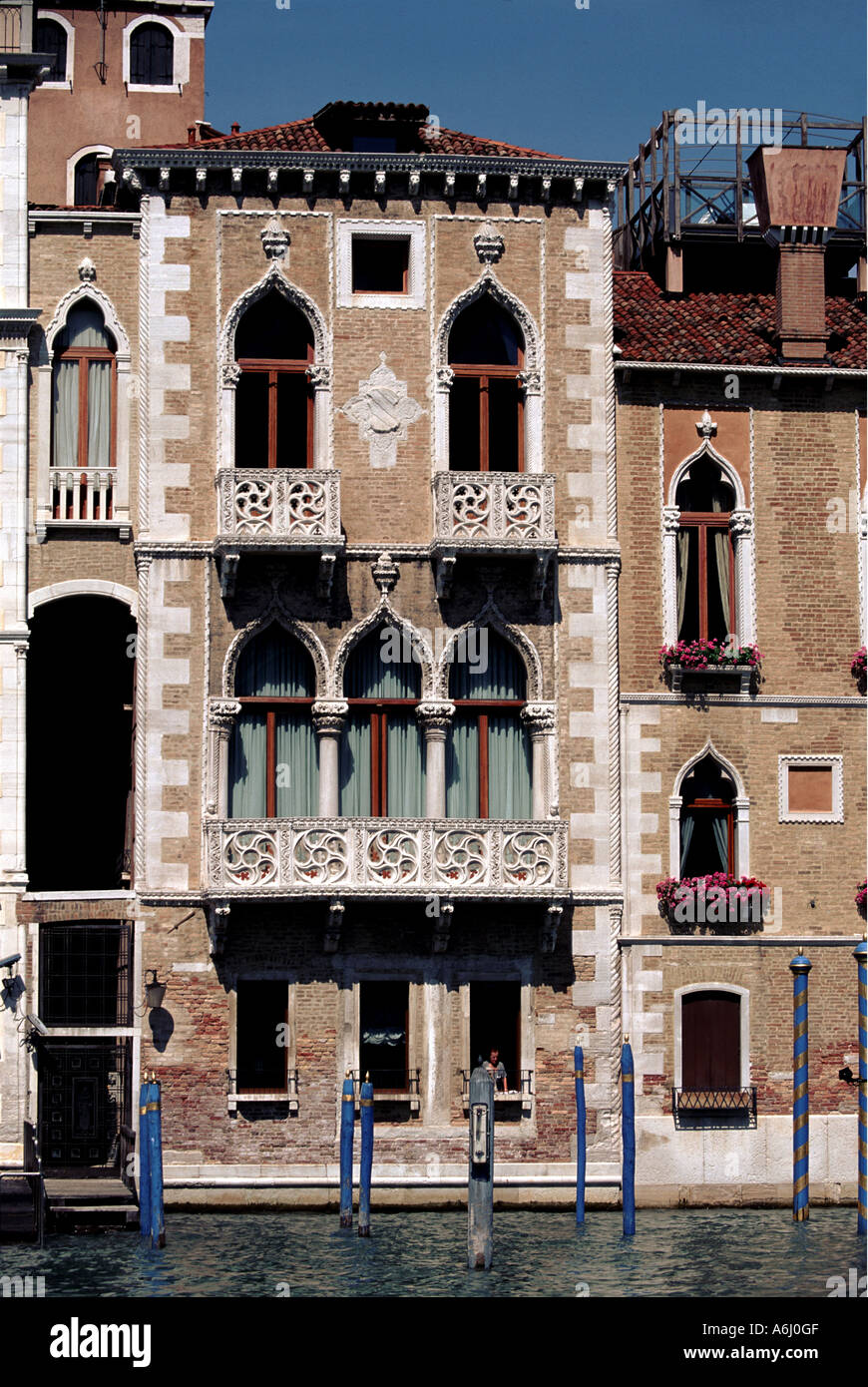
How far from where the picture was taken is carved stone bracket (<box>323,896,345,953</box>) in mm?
32219

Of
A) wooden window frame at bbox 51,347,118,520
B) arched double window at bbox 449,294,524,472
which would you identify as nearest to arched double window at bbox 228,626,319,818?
wooden window frame at bbox 51,347,118,520

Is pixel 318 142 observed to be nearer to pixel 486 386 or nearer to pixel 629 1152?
pixel 486 386

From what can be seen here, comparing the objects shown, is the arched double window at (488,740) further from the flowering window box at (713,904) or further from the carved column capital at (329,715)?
the flowering window box at (713,904)

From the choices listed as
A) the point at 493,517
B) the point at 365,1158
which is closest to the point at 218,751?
the point at 493,517

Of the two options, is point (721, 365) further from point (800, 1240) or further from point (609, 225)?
point (800, 1240)

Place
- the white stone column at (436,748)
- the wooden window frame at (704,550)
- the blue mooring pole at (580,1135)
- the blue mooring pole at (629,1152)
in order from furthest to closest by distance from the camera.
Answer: the wooden window frame at (704,550) → the white stone column at (436,748) → the blue mooring pole at (580,1135) → the blue mooring pole at (629,1152)

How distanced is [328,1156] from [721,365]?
11.7 meters

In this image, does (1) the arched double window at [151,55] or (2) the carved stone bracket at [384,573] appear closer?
(2) the carved stone bracket at [384,573]

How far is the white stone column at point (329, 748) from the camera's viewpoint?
3300 centimetres

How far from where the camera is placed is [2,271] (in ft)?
109

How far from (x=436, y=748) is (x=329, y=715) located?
148cm

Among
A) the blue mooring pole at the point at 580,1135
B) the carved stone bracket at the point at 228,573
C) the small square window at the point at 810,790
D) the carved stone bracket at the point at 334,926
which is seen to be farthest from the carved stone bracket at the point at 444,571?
the blue mooring pole at the point at 580,1135

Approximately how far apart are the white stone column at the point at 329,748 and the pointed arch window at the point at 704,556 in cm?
488
